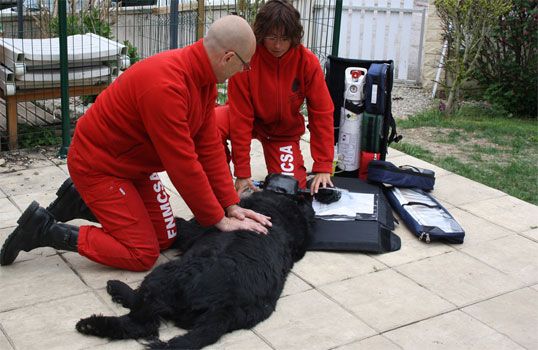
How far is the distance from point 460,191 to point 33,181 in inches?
115

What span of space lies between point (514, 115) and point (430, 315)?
555 centimetres

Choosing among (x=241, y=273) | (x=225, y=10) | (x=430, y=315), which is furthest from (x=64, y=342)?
(x=225, y=10)

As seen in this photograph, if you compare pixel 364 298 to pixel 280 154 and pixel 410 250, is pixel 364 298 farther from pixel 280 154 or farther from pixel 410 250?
pixel 280 154

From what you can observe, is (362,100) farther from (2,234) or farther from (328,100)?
(2,234)

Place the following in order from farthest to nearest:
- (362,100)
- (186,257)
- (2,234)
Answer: (362,100), (2,234), (186,257)

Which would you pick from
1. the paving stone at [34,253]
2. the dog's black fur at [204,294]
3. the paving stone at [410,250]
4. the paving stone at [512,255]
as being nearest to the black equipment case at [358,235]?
the paving stone at [410,250]

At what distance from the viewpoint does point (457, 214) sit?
4.40 m

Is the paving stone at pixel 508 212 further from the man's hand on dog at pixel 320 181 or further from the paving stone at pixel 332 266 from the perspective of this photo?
the paving stone at pixel 332 266

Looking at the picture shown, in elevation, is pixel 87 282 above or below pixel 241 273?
below

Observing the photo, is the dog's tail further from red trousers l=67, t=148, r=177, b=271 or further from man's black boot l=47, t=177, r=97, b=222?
man's black boot l=47, t=177, r=97, b=222

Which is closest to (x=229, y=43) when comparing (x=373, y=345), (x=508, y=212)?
(x=373, y=345)

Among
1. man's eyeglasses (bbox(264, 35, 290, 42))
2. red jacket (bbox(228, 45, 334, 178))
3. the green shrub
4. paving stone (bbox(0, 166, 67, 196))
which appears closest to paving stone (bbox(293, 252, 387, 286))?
red jacket (bbox(228, 45, 334, 178))

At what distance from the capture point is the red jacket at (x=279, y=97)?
421 centimetres

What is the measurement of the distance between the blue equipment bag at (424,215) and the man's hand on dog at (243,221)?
1053 mm
